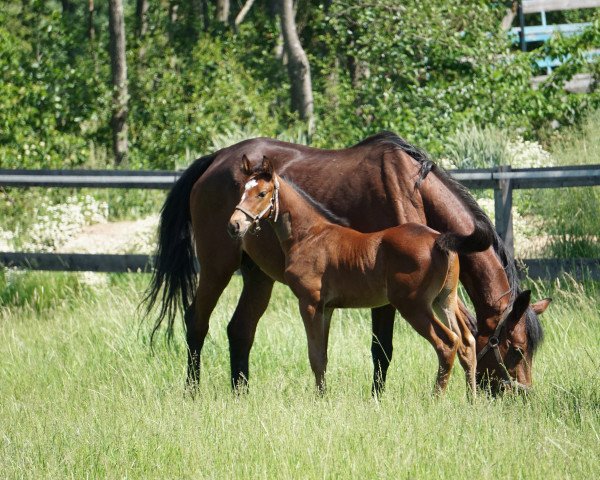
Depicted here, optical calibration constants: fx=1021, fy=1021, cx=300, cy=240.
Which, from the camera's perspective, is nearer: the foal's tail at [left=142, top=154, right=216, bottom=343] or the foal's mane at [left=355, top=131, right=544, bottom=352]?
the foal's mane at [left=355, top=131, right=544, bottom=352]

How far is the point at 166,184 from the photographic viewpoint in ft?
31.0

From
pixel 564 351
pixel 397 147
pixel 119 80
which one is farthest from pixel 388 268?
pixel 119 80

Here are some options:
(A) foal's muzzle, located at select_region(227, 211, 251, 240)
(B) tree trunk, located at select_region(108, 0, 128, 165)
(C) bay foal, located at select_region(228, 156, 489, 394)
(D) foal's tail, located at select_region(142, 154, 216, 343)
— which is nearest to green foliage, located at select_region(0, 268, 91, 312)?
(D) foal's tail, located at select_region(142, 154, 216, 343)

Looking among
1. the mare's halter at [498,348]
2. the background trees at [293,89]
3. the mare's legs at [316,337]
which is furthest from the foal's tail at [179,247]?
the background trees at [293,89]

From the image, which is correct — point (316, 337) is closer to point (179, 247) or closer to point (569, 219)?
point (179, 247)

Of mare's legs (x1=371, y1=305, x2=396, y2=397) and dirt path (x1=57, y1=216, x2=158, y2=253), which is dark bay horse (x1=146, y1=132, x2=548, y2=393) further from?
dirt path (x1=57, y1=216, x2=158, y2=253)

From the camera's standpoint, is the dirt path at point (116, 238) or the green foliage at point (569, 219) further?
the dirt path at point (116, 238)

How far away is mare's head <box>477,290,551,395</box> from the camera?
568cm

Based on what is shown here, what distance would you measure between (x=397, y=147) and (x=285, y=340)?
1.97m

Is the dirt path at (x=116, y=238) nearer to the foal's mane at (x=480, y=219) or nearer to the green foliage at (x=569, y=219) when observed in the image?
the green foliage at (x=569, y=219)

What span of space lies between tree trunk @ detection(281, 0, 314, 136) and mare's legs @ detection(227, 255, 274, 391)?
37.2 ft

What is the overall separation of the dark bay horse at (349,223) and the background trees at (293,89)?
679 centimetres

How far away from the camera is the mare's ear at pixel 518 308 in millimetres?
5562

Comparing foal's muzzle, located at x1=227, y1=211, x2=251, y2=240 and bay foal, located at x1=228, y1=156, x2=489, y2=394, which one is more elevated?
foal's muzzle, located at x1=227, y1=211, x2=251, y2=240
